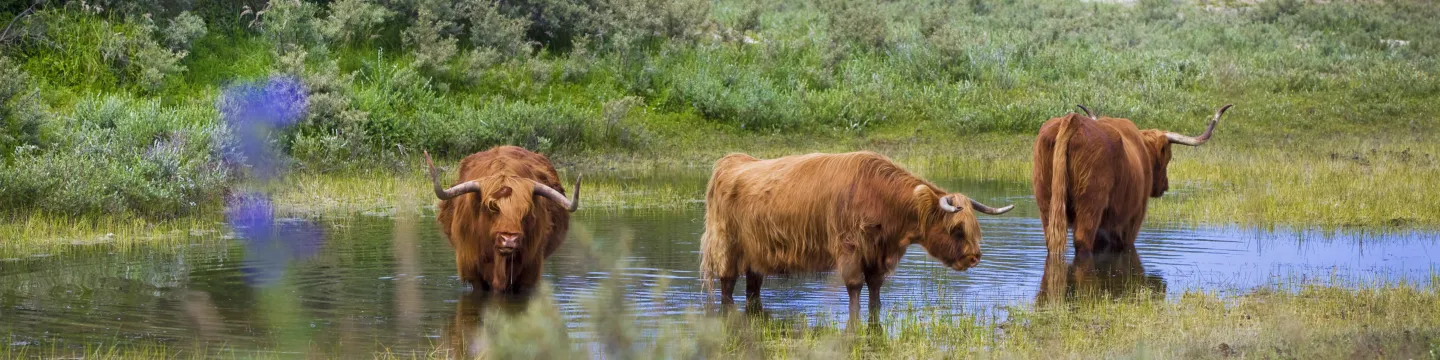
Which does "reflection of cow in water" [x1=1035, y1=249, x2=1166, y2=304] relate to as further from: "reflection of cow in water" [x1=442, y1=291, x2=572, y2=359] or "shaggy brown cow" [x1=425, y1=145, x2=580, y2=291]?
"reflection of cow in water" [x1=442, y1=291, x2=572, y2=359]

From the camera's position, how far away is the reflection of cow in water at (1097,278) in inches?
406

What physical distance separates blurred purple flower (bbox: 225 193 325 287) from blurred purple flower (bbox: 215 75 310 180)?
1.75 meters

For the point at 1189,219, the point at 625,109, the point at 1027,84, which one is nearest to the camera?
the point at 1189,219

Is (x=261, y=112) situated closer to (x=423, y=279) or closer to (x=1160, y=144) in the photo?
(x=423, y=279)

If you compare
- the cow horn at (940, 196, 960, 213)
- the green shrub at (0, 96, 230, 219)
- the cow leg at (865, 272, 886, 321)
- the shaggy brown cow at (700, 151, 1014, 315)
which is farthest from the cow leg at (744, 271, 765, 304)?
the green shrub at (0, 96, 230, 219)

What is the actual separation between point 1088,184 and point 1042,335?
3.13 meters

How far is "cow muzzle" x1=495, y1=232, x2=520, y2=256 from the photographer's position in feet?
31.7

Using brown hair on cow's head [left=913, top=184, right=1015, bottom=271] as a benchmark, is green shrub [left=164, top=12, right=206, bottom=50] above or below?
above

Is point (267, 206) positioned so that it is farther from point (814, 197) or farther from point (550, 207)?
point (814, 197)

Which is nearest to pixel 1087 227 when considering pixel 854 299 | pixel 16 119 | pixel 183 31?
pixel 854 299

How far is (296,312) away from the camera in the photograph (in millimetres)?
9461

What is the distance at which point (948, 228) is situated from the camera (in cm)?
901

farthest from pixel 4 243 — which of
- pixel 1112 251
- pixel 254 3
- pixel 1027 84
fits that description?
pixel 1027 84

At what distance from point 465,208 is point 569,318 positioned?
1459 mm
